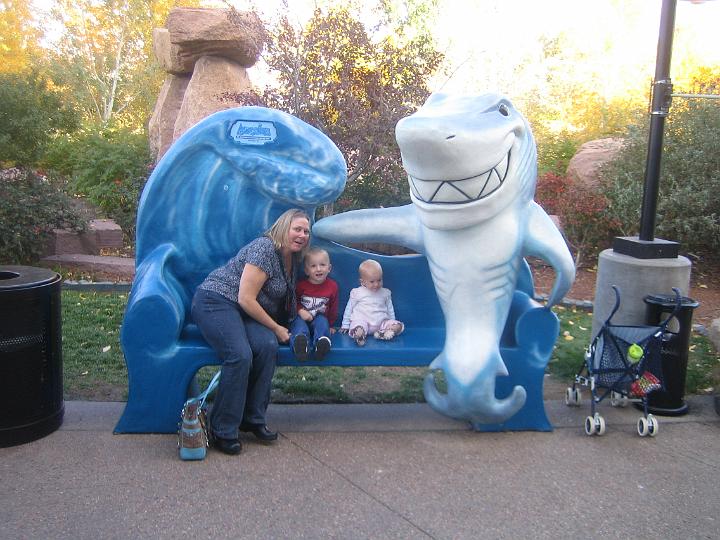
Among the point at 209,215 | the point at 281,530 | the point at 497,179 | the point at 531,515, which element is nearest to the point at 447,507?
the point at 531,515

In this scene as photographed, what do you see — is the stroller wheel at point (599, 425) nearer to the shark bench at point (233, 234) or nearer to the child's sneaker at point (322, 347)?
the shark bench at point (233, 234)

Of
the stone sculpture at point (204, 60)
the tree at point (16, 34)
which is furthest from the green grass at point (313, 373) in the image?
the tree at point (16, 34)

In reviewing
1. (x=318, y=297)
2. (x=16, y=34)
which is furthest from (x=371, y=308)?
(x=16, y=34)

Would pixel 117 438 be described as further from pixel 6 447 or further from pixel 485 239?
pixel 485 239

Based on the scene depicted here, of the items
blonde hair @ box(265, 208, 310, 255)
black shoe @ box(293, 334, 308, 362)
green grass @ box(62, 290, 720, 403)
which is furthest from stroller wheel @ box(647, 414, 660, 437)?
blonde hair @ box(265, 208, 310, 255)

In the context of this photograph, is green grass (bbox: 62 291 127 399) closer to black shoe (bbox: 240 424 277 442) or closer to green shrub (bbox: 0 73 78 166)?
black shoe (bbox: 240 424 277 442)

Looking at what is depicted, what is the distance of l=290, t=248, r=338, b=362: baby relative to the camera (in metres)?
3.76

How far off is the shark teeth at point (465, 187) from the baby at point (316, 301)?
2.41 feet

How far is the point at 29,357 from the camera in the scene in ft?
11.6

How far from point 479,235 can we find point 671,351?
1.56 metres

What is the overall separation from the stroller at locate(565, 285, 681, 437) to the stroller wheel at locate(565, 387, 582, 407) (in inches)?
8.7

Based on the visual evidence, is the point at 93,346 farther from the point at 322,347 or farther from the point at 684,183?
the point at 684,183

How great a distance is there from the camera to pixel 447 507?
10.1 feet

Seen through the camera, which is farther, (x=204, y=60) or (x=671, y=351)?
(x=204, y=60)
